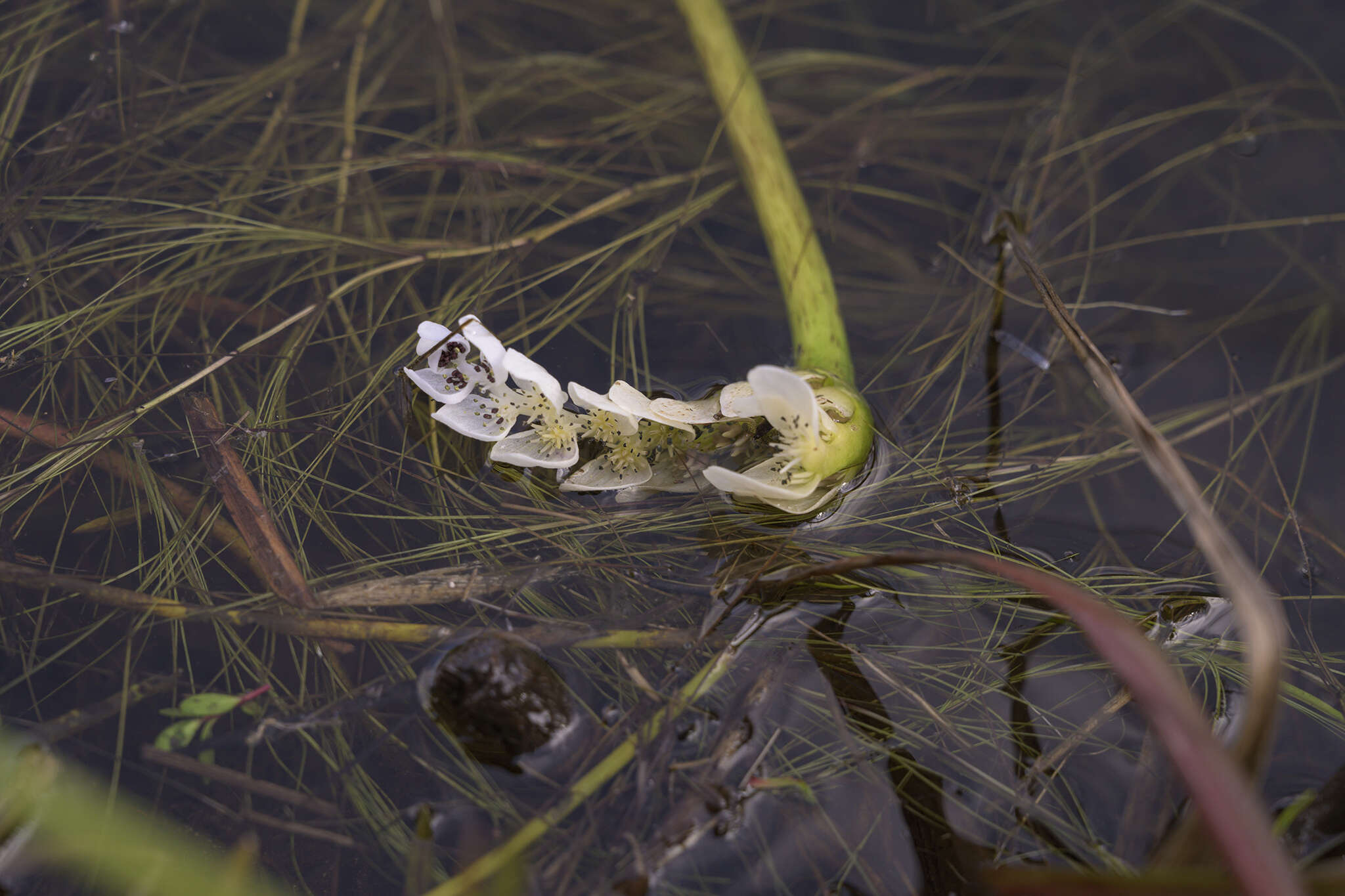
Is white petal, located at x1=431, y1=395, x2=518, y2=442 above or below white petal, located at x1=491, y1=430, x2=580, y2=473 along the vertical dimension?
above

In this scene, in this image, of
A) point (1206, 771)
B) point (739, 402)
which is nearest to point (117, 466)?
point (739, 402)

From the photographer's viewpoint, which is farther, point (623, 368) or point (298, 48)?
point (298, 48)

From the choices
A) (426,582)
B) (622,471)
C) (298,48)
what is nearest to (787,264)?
(622,471)

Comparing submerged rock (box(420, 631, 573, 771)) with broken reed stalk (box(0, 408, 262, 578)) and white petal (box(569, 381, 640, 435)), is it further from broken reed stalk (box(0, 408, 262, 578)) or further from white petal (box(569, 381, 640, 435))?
broken reed stalk (box(0, 408, 262, 578))

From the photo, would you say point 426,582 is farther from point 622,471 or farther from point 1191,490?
point 1191,490

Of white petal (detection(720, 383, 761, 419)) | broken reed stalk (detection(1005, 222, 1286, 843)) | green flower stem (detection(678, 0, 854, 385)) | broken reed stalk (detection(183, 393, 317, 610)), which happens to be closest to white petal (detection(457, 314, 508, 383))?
white petal (detection(720, 383, 761, 419))

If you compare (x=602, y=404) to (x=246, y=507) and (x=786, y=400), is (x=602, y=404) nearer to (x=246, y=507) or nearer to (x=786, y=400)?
(x=786, y=400)

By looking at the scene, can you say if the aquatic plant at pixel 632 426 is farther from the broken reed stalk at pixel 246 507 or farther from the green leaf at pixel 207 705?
the green leaf at pixel 207 705

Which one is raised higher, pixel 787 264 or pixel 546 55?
pixel 546 55
